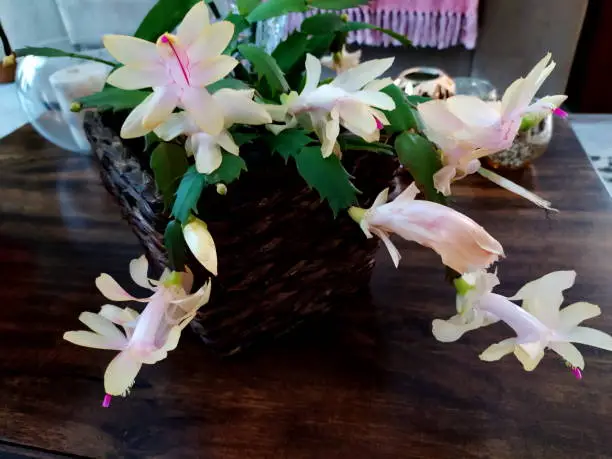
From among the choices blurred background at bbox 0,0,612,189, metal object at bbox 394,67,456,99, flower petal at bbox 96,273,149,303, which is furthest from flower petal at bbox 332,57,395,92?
blurred background at bbox 0,0,612,189

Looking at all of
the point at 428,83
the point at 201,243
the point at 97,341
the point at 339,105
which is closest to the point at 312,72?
the point at 339,105

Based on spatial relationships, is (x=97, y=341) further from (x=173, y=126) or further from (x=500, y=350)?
(x=500, y=350)

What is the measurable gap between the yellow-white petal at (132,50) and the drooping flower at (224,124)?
5 centimetres

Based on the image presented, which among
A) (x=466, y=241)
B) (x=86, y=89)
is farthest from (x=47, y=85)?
(x=466, y=241)

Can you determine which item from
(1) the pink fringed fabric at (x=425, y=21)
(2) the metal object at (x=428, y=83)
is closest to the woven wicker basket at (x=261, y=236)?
(2) the metal object at (x=428, y=83)

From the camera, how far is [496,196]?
0.76 meters

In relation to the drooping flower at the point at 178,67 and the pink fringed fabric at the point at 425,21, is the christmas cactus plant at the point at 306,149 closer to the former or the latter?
the drooping flower at the point at 178,67

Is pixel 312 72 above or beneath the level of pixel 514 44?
above

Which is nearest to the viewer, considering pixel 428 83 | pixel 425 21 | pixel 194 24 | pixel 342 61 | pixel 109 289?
pixel 194 24

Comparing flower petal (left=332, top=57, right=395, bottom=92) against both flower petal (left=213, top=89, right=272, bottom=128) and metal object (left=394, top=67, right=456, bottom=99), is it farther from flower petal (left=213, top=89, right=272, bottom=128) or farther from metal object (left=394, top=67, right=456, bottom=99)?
metal object (left=394, top=67, right=456, bottom=99)

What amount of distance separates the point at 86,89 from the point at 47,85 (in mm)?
143

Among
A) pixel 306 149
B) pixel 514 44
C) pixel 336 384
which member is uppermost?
pixel 306 149

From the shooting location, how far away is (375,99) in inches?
14.8

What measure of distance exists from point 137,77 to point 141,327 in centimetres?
17
